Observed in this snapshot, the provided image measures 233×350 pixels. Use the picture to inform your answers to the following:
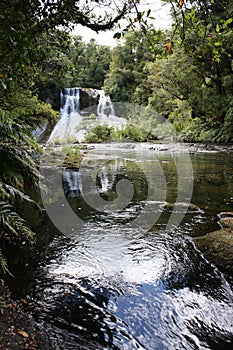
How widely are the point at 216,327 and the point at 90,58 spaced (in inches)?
1606

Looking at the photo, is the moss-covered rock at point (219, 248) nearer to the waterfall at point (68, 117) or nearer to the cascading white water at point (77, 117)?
the cascading white water at point (77, 117)

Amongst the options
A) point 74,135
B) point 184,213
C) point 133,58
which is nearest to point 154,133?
point 74,135

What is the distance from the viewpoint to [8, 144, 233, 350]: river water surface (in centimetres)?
190

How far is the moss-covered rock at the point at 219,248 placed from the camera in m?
2.79

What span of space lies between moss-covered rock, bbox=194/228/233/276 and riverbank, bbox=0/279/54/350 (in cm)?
186

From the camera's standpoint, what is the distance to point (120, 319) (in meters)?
2.07

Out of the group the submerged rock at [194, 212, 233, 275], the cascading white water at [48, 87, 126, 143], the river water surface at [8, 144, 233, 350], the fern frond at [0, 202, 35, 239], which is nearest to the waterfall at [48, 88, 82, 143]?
the cascading white water at [48, 87, 126, 143]

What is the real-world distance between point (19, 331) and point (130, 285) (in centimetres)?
115

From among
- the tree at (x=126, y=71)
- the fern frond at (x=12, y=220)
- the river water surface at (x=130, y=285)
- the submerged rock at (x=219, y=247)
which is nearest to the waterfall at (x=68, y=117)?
the tree at (x=126, y=71)

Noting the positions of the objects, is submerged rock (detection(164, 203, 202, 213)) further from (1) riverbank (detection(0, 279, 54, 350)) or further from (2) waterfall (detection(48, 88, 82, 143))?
(2) waterfall (detection(48, 88, 82, 143))

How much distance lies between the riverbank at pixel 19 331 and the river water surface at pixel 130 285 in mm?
111

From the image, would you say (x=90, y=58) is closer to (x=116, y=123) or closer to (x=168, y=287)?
(x=116, y=123)

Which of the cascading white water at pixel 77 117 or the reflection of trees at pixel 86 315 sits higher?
the cascading white water at pixel 77 117

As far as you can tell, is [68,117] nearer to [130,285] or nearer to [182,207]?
[182,207]
